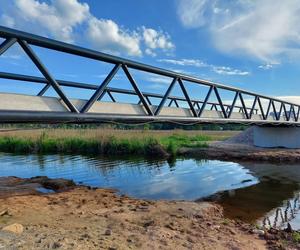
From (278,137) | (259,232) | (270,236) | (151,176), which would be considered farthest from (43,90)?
(278,137)

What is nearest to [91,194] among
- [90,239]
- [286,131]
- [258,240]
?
[90,239]

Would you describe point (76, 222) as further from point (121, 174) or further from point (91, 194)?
point (121, 174)

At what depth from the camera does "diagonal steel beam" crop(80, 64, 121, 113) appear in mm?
8781

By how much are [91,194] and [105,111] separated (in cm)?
416

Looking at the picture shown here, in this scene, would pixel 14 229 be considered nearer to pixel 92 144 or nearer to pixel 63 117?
pixel 63 117

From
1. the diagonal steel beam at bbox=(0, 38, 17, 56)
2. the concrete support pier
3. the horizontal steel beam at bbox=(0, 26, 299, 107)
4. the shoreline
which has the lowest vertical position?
the shoreline

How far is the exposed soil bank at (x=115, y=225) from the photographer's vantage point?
646 cm

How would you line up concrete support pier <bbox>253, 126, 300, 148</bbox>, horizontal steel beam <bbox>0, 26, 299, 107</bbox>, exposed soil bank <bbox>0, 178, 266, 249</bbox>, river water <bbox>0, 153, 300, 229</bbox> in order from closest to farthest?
exposed soil bank <bbox>0, 178, 266, 249</bbox>, horizontal steel beam <bbox>0, 26, 299, 107</bbox>, river water <bbox>0, 153, 300, 229</bbox>, concrete support pier <bbox>253, 126, 300, 148</bbox>

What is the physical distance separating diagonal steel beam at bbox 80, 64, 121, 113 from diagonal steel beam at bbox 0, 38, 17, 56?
261 centimetres

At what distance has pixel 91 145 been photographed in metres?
32.5

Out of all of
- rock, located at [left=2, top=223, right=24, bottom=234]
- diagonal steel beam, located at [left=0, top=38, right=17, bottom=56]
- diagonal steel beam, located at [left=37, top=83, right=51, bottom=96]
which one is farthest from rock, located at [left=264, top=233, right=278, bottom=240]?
diagonal steel beam, located at [left=37, top=83, right=51, bottom=96]

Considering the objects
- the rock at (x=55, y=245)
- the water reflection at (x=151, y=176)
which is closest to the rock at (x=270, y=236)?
the rock at (x=55, y=245)

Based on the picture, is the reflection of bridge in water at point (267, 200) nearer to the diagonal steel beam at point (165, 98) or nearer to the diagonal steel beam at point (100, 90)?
the diagonal steel beam at point (165, 98)

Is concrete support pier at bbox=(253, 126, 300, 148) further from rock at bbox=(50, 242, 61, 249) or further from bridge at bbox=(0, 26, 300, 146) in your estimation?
rock at bbox=(50, 242, 61, 249)
